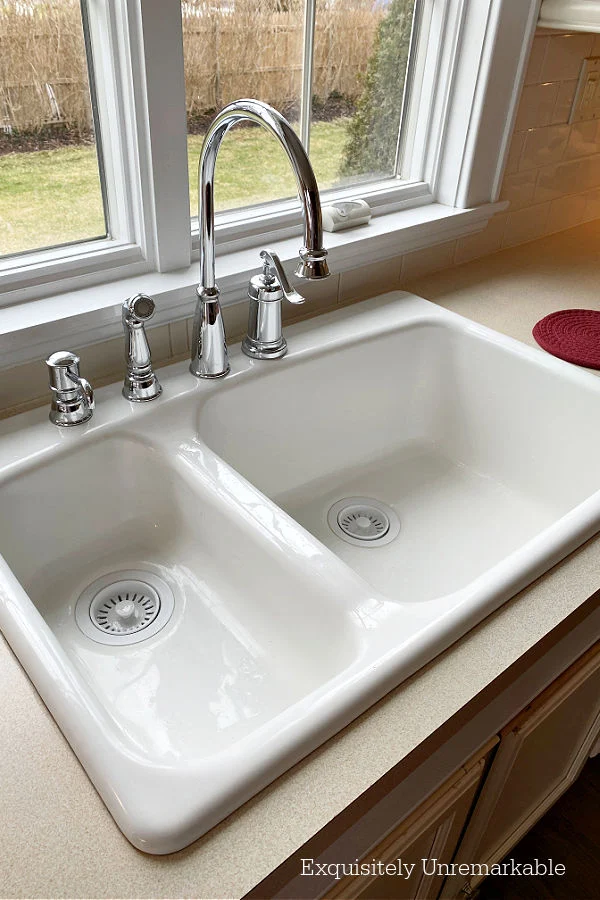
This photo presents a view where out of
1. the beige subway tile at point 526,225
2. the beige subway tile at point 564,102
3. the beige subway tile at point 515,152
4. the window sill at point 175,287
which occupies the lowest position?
the beige subway tile at point 526,225

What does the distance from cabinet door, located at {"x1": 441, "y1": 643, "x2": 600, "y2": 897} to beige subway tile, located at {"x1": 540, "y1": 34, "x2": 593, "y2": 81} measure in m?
1.12

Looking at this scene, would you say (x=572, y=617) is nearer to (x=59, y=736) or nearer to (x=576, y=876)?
(x=59, y=736)

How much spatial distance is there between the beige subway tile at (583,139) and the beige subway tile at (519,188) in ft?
0.39

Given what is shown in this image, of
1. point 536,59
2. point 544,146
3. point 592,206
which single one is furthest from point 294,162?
point 592,206

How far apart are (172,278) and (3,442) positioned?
361 mm

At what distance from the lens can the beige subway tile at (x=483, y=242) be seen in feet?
4.90

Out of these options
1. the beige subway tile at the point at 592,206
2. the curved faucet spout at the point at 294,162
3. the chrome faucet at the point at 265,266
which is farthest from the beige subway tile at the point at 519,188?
the curved faucet spout at the point at 294,162

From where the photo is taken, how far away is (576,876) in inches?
51.5

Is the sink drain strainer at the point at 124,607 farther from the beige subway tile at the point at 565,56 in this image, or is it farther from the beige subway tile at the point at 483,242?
the beige subway tile at the point at 565,56

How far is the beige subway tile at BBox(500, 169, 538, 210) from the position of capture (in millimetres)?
1517

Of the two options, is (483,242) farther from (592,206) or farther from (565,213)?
(592,206)

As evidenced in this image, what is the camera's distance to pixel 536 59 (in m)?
1.38

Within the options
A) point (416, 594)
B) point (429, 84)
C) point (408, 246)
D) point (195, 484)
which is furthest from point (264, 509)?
point (429, 84)

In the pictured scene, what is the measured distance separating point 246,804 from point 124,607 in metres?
0.39
